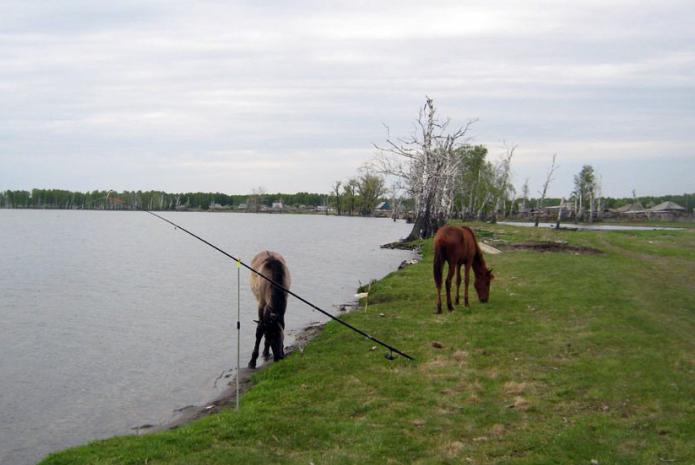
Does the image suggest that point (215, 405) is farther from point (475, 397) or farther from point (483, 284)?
point (483, 284)

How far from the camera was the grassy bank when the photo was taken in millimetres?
7465

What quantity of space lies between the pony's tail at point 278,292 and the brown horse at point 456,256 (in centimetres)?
423

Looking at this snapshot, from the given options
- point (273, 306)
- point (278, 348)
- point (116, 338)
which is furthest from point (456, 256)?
point (116, 338)

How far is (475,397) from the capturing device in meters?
9.37

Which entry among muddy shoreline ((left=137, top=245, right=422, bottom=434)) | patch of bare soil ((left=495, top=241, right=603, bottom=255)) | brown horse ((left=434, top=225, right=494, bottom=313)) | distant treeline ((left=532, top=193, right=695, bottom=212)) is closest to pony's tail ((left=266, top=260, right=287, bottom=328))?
muddy shoreline ((left=137, top=245, right=422, bottom=434))

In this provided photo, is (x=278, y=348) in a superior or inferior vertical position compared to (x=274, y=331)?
inferior

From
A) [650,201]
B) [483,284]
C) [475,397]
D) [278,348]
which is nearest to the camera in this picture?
[475,397]

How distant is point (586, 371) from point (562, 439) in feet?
9.98

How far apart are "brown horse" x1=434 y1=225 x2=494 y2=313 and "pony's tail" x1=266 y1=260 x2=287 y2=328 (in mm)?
4231

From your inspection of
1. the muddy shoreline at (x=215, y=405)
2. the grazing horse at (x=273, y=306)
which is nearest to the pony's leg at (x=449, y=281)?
the muddy shoreline at (x=215, y=405)

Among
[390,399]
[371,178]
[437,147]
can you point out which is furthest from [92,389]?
[371,178]

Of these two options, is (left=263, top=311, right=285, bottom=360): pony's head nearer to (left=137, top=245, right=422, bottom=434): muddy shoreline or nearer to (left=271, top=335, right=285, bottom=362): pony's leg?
(left=271, top=335, right=285, bottom=362): pony's leg

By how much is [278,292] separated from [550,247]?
2376 cm

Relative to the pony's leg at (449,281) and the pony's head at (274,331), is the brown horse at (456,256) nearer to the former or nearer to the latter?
the pony's leg at (449,281)
